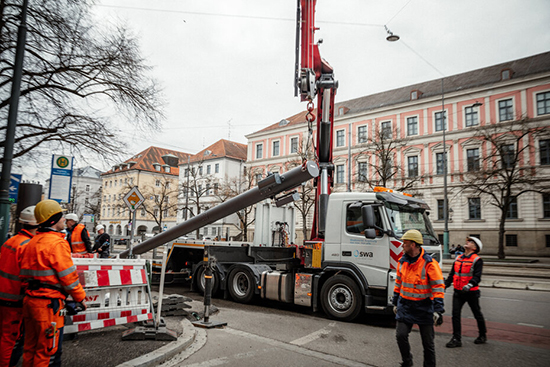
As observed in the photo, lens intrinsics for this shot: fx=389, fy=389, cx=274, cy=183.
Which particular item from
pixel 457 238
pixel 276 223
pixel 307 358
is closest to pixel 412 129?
pixel 457 238

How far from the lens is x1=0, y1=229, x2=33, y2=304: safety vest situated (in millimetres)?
3559

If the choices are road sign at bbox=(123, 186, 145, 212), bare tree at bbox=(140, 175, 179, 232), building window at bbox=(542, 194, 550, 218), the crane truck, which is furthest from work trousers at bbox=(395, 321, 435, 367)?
building window at bbox=(542, 194, 550, 218)

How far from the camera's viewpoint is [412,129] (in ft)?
130

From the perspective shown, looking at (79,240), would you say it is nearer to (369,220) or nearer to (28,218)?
(28,218)

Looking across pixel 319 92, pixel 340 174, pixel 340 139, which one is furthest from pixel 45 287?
pixel 340 139

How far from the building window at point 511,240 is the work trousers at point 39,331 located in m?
36.5

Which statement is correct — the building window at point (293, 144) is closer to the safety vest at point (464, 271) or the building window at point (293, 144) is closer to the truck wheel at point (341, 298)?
the truck wheel at point (341, 298)

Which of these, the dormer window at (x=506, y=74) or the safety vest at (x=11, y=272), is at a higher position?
the dormer window at (x=506, y=74)

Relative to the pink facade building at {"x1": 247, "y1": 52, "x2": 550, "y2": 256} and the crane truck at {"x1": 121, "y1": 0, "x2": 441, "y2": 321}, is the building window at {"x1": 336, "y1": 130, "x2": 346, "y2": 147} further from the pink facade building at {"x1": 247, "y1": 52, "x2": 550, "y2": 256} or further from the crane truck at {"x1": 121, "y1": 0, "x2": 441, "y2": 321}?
the crane truck at {"x1": 121, "y1": 0, "x2": 441, "y2": 321}

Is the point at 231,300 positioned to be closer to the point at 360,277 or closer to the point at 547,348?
the point at 360,277

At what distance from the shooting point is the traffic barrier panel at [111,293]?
5.50 m

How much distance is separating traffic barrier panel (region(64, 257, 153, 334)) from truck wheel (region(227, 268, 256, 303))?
12.6 feet

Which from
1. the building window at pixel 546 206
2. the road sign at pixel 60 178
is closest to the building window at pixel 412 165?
the building window at pixel 546 206

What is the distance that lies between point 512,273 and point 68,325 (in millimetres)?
19717
